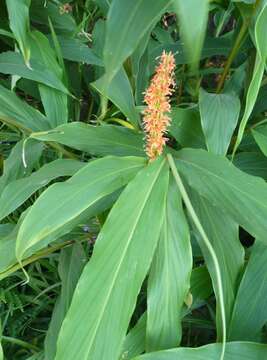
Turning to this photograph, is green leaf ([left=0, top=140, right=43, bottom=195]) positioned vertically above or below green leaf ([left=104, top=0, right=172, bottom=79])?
below

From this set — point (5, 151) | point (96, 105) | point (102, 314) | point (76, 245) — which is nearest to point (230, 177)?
point (102, 314)

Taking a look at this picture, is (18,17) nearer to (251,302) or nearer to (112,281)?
(112,281)

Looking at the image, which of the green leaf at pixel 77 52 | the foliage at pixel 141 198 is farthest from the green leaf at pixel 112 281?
the green leaf at pixel 77 52

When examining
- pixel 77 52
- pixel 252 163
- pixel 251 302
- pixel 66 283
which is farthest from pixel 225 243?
pixel 77 52

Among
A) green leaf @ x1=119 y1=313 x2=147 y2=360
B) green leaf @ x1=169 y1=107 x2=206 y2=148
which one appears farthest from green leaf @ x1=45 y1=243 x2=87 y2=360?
green leaf @ x1=169 y1=107 x2=206 y2=148

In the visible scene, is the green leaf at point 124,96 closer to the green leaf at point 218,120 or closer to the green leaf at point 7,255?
Answer: the green leaf at point 218,120

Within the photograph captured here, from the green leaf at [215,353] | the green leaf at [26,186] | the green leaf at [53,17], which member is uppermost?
the green leaf at [53,17]

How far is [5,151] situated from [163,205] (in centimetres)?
65

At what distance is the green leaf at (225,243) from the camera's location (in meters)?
0.64

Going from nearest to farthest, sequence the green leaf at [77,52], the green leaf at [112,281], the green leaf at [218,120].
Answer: the green leaf at [112,281] < the green leaf at [218,120] < the green leaf at [77,52]

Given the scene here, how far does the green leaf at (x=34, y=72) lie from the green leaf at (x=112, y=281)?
29 centimetres

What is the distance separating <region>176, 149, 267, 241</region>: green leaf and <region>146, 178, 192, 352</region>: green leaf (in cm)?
4

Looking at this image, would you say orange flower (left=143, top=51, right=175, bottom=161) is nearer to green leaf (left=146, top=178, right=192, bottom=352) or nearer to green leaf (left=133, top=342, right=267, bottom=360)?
green leaf (left=146, top=178, right=192, bottom=352)

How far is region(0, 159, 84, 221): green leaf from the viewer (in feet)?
2.27
